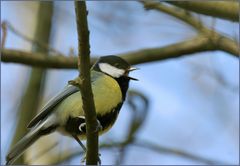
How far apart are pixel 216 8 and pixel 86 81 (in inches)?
54.0

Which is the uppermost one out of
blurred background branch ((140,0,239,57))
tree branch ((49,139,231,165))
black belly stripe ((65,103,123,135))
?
blurred background branch ((140,0,239,57))

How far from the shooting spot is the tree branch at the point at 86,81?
2.09 metres

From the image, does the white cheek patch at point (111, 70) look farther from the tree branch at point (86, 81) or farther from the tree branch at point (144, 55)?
the tree branch at point (86, 81)

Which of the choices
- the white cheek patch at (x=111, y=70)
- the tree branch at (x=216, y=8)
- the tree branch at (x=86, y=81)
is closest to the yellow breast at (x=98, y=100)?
the white cheek patch at (x=111, y=70)

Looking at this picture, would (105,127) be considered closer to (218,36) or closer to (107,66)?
(107,66)

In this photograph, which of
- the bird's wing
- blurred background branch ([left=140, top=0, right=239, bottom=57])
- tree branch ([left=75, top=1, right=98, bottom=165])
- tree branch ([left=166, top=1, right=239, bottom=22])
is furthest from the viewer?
blurred background branch ([left=140, top=0, right=239, bottom=57])

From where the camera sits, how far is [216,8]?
332cm

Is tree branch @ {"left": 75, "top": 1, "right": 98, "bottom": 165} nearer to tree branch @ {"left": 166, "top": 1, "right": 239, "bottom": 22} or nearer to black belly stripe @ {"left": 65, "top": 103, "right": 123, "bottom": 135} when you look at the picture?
black belly stripe @ {"left": 65, "top": 103, "right": 123, "bottom": 135}

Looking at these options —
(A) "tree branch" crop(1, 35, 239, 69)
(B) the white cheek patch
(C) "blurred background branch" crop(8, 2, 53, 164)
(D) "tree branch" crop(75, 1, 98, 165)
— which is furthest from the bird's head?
(D) "tree branch" crop(75, 1, 98, 165)

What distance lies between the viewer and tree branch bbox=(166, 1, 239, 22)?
10.8 ft

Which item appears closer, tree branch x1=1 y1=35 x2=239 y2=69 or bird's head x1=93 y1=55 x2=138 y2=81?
bird's head x1=93 y1=55 x2=138 y2=81

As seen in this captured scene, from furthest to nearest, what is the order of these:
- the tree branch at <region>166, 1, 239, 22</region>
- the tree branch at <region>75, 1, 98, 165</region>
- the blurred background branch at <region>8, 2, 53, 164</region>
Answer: the blurred background branch at <region>8, 2, 53, 164</region> → the tree branch at <region>166, 1, 239, 22</region> → the tree branch at <region>75, 1, 98, 165</region>

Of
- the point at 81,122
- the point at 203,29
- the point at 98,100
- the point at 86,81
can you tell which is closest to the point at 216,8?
the point at 203,29

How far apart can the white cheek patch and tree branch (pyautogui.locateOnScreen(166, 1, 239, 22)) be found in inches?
19.9
